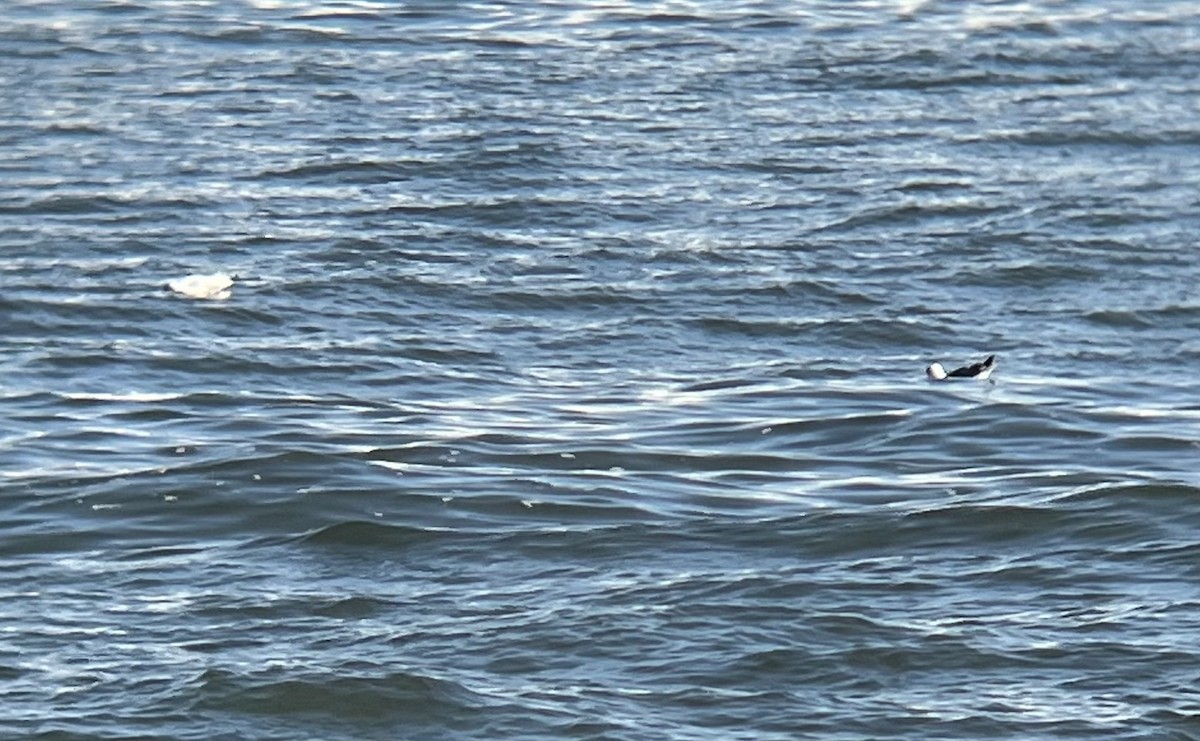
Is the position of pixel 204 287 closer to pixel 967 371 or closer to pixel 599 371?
pixel 599 371

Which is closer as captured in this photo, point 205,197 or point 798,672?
point 798,672

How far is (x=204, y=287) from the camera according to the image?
14531 mm

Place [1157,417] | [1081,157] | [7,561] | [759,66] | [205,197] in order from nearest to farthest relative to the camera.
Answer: [7,561], [1157,417], [205,197], [1081,157], [759,66]

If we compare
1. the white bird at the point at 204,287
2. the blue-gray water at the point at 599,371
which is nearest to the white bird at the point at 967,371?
the blue-gray water at the point at 599,371

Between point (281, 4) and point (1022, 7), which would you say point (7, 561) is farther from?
point (1022, 7)

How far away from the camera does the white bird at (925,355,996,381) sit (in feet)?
43.2

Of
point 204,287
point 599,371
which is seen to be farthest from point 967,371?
point 204,287

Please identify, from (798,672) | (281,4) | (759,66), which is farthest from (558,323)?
(281,4)

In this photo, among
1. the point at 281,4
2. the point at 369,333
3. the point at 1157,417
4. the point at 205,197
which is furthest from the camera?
the point at 281,4

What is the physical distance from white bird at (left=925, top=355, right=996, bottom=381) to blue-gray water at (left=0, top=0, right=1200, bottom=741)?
0.14 meters

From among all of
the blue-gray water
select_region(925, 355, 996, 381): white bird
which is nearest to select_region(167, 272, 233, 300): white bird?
the blue-gray water

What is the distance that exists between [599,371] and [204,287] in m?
2.56

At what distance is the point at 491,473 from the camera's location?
11.4 meters

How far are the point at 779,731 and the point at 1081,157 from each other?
11.0 meters
